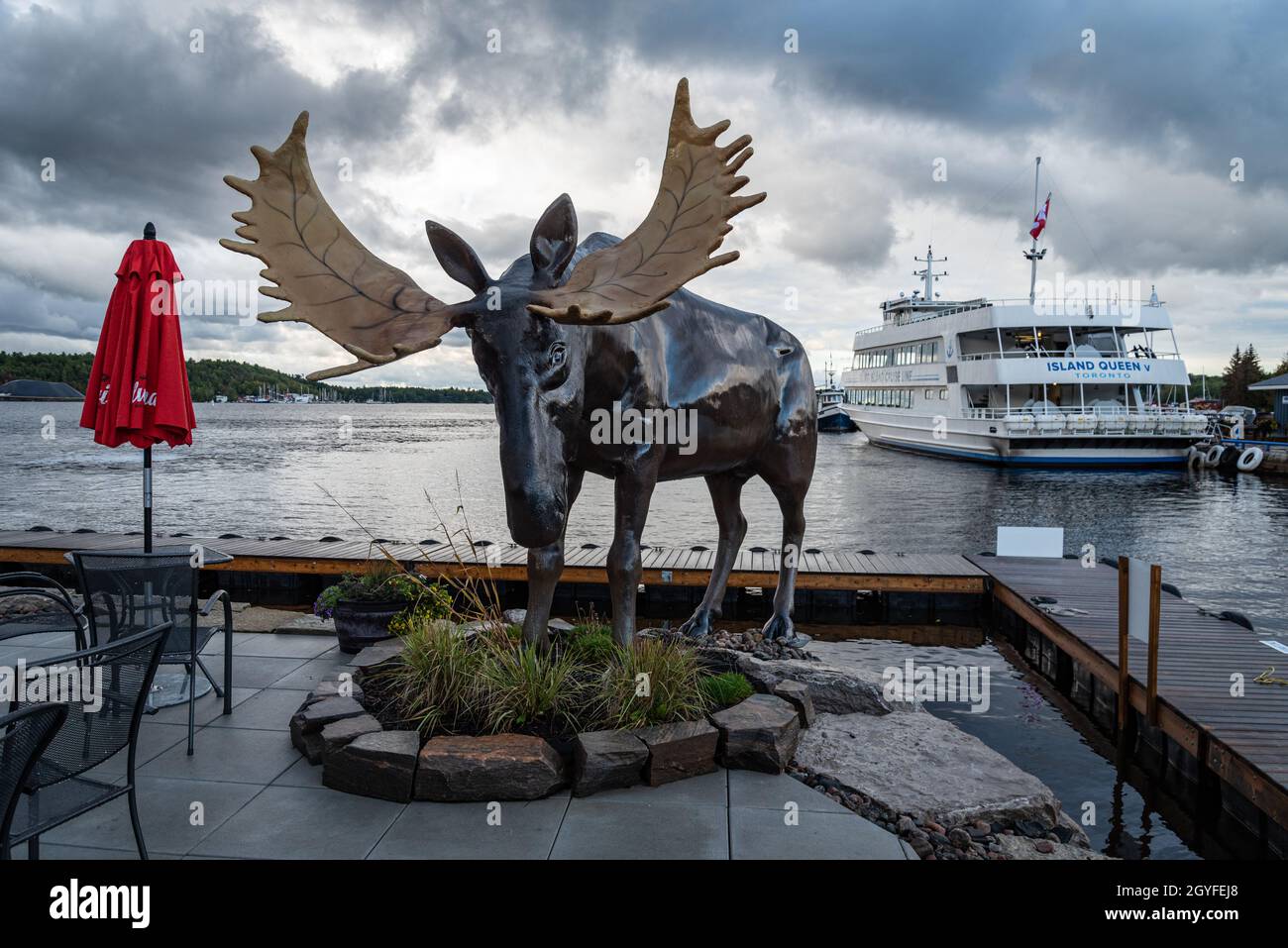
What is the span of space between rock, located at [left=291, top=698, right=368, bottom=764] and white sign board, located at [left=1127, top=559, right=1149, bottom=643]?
448 cm

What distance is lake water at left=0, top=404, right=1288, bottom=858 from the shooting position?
6.35 metres

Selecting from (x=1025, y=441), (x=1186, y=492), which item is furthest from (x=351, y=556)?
(x=1025, y=441)

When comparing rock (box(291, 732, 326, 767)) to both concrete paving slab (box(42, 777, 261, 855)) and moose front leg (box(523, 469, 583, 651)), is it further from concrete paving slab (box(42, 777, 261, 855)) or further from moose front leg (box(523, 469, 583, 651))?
moose front leg (box(523, 469, 583, 651))

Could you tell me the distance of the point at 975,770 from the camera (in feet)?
14.9

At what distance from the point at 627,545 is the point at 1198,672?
4.17 metres

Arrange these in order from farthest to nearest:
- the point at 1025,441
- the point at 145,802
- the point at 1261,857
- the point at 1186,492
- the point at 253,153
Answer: the point at 1025,441, the point at 1186,492, the point at 1261,857, the point at 253,153, the point at 145,802

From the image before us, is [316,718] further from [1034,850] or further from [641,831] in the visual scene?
[1034,850]

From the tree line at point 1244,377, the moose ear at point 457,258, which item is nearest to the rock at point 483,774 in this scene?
the moose ear at point 457,258

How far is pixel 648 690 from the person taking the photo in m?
4.34

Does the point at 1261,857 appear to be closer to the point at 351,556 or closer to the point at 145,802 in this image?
the point at 145,802

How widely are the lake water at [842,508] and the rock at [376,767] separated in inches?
301

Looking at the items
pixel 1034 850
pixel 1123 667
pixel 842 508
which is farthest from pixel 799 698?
pixel 842 508
